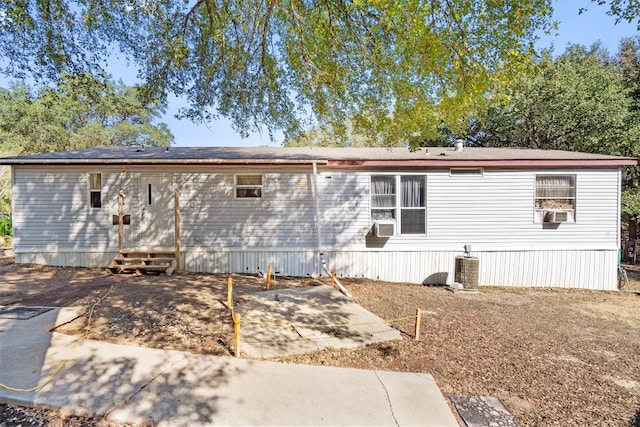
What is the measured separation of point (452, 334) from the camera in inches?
188

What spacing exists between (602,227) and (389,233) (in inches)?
235

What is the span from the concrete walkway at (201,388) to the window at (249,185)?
533 centimetres

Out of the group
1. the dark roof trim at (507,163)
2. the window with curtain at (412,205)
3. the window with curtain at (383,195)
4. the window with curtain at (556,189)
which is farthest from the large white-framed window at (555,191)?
the window with curtain at (383,195)

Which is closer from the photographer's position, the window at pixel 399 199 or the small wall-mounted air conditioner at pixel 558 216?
the small wall-mounted air conditioner at pixel 558 216

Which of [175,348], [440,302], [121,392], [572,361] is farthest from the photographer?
[440,302]

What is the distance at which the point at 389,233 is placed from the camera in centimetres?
841

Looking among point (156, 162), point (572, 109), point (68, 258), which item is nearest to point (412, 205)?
point (156, 162)

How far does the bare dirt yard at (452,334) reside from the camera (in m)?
3.25

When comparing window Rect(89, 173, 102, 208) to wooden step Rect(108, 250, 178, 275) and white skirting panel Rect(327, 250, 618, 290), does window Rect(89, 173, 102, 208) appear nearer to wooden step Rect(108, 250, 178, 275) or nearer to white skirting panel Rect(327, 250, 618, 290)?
wooden step Rect(108, 250, 178, 275)

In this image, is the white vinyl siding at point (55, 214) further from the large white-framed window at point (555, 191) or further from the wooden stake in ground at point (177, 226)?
the large white-framed window at point (555, 191)

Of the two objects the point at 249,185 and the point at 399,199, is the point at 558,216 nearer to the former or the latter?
the point at 399,199

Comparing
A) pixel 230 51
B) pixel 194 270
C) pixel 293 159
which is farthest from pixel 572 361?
pixel 230 51

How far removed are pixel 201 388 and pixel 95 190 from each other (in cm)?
770

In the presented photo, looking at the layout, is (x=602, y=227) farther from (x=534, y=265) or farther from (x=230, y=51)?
(x=230, y=51)
